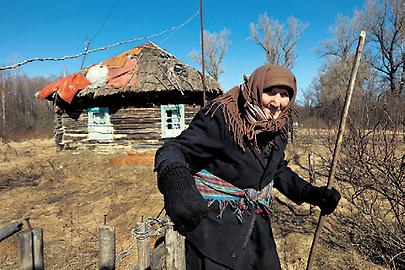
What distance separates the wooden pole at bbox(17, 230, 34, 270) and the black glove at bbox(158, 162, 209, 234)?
5.57ft

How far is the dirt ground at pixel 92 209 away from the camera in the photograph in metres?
4.41

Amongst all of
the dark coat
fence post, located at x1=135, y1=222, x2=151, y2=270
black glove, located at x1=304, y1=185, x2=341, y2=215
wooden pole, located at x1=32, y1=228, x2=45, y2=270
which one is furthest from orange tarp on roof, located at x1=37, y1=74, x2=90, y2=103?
black glove, located at x1=304, y1=185, x2=341, y2=215

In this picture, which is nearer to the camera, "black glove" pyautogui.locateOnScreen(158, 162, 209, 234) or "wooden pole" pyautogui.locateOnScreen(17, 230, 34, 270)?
"black glove" pyautogui.locateOnScreen(158, 162, 209, 234)

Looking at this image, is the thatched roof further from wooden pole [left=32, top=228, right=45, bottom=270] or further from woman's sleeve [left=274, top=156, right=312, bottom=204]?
woman's sleeve [left=274, top=156, right=312, bottom=204]

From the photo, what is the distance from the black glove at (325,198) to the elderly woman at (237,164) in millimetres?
328

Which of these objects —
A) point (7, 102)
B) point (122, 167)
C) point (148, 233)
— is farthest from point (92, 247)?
point (7, 102)

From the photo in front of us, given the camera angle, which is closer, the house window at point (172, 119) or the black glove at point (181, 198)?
the black glove at point (181, 198)

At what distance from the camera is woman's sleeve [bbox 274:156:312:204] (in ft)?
6.43

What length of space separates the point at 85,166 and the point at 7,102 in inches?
1524

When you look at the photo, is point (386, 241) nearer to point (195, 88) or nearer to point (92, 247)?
point (92, 247)

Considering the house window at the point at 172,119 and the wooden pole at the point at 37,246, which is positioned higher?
the house window at the point at 172,119

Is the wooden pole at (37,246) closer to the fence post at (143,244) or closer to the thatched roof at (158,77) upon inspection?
the fence post at (143,244)

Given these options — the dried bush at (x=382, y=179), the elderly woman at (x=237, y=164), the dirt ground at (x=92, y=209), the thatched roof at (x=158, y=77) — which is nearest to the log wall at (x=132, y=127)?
the dirt ground at (x=92, y=209)

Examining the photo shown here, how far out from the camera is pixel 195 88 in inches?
437
